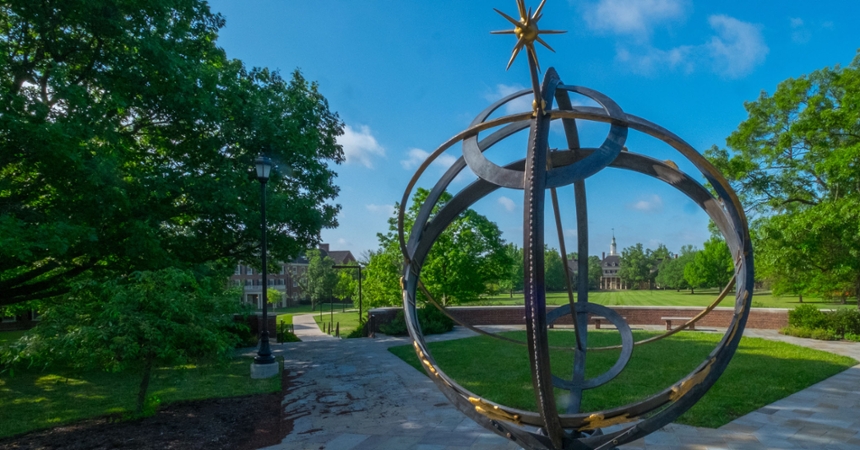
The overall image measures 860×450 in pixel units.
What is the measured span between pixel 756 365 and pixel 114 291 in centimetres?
1364

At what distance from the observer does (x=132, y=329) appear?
733cm

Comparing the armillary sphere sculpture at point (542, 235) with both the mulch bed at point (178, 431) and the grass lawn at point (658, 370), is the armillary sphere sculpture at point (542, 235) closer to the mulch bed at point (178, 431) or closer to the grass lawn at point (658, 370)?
the grass lawn at point (658, 370)

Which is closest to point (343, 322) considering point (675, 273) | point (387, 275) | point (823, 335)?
point (387, 275)

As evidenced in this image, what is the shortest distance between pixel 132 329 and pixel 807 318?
66.7ft

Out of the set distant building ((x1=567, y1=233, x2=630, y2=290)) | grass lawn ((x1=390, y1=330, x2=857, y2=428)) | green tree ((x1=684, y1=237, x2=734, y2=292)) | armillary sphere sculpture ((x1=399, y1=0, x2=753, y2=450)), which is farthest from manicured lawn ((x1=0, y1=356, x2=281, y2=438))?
distant building ((x1=567, y1=233, x2=630, y2=290))

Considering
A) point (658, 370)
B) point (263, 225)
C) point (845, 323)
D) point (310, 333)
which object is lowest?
point (310, 333)

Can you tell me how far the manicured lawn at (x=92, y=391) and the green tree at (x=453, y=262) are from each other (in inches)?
386

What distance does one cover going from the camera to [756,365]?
11531 mm

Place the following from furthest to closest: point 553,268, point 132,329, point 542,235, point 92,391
Answer: point 553,268 < point 92,391 < point 132,329 < point 542,235

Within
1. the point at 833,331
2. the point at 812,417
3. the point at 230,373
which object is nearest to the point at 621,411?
the point at 812,417

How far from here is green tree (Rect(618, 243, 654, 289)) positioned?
Result: 75688mm

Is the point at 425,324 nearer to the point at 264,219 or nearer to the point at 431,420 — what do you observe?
the point at 264,219

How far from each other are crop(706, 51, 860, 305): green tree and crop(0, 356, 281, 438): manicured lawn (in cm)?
1791

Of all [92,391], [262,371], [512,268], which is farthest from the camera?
[512,268]
